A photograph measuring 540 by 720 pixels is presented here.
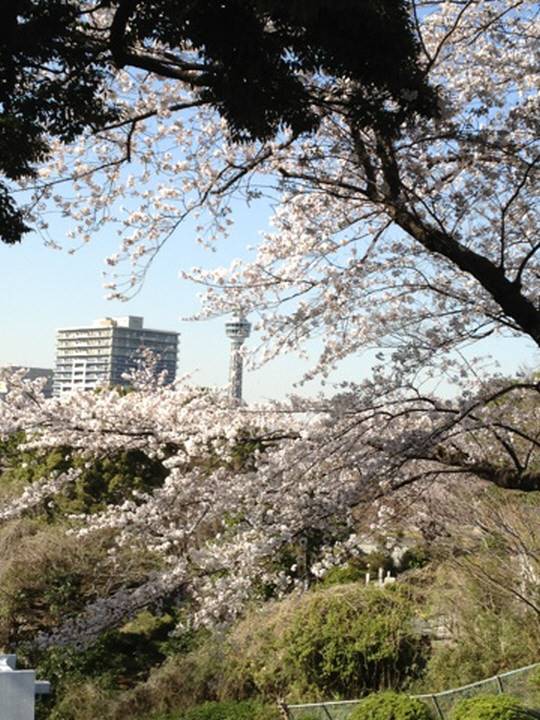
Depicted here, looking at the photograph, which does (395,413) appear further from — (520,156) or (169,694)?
(169,694)

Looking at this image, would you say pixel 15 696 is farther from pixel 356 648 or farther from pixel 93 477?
pixel 93 477

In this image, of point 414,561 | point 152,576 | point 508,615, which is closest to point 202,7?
point 152,576

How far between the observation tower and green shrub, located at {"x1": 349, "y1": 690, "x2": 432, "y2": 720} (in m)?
2.85

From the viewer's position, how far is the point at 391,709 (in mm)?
6414

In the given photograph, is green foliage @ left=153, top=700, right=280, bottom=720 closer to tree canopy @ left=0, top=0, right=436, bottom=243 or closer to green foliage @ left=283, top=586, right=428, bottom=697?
green foliage @ left=283, top=586, right=428, bottom=697

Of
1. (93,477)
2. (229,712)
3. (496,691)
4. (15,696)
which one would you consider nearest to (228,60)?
(15,696)

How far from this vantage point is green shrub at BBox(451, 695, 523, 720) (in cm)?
597

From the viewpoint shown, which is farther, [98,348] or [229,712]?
[98,348]

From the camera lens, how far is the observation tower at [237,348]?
516cm

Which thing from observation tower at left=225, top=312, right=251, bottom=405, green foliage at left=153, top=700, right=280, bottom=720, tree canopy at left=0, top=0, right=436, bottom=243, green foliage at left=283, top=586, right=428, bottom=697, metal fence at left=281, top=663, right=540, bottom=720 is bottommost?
green foliage at left=153, top=700, right=280, bottom=720

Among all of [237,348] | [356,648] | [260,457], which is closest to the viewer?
[260,457]

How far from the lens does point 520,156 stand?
4.51 meters

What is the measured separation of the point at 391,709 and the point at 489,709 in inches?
29.4

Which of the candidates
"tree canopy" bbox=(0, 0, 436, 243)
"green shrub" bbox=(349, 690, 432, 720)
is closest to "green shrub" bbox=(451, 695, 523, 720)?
"green shrub" bbox=(349, 690, 432, 720)
